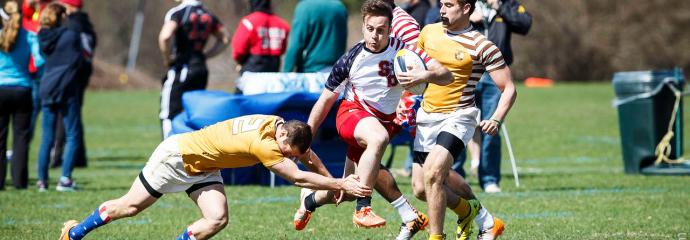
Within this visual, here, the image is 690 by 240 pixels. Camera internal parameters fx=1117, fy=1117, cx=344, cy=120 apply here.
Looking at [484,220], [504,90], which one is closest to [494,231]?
[484,220]

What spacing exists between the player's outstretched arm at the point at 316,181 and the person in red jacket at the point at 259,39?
6.15 m

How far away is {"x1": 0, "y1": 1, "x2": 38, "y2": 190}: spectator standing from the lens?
11.7 meters

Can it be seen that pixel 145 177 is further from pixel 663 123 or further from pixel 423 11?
pixel 663 123

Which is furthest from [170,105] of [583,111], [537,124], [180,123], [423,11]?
[583,111]

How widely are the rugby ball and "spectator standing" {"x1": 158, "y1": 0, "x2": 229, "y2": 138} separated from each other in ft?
17.8

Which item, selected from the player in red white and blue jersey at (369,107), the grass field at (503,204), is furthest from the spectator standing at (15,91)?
the player in red white and blue jersey at (369,107)

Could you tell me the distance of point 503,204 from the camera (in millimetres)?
10414

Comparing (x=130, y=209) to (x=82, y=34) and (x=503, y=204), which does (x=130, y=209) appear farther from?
(x=82, y=34)

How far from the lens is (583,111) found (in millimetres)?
24516

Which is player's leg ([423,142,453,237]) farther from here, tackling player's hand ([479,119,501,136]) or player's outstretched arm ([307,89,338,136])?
player's outstretched arm ([307,89,338,136])

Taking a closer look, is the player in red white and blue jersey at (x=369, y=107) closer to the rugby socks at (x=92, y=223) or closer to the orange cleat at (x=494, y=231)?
the orange cleat at (x=494, y=231)

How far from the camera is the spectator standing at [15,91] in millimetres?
11742

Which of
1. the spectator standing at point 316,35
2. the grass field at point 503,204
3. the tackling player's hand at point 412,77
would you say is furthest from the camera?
the spectator standing at point 316,35

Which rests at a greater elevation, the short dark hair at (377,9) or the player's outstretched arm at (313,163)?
the short dark hair at (377,9)
